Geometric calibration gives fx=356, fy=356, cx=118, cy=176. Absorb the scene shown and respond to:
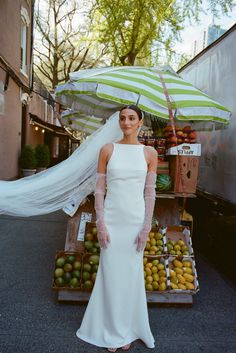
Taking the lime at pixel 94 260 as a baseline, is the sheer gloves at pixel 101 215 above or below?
above

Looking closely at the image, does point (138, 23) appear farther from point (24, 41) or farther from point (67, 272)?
point (67, 272)

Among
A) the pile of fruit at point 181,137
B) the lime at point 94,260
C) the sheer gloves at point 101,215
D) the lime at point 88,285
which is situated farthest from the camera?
the pile of fruit at point 181,137

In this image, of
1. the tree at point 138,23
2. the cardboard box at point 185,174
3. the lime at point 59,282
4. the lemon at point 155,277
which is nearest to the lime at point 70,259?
the lime at point 59,282

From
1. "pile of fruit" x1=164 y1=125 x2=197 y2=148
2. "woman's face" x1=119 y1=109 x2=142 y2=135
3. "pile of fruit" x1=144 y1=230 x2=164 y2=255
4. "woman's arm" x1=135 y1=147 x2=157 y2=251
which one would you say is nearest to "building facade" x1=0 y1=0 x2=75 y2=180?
"pile of fruit" x1=164 y1=125 x2=197 y2=148

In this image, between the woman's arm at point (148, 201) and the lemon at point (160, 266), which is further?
the lemon at point (160, 266)

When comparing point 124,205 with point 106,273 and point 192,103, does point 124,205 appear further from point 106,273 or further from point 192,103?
point 192,103

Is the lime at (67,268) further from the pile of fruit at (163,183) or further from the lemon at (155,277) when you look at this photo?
the pile of fruit at (163,183)

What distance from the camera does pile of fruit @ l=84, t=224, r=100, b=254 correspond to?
4.31m

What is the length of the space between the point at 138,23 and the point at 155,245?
11.6 m

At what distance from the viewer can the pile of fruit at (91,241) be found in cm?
431

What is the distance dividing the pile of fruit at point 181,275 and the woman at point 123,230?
1.01 m

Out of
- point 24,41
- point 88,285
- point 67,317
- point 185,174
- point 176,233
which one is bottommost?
point 67,317

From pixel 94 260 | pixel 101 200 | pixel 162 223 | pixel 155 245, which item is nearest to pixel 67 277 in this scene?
pixel 94 260

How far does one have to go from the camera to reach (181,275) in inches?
164
